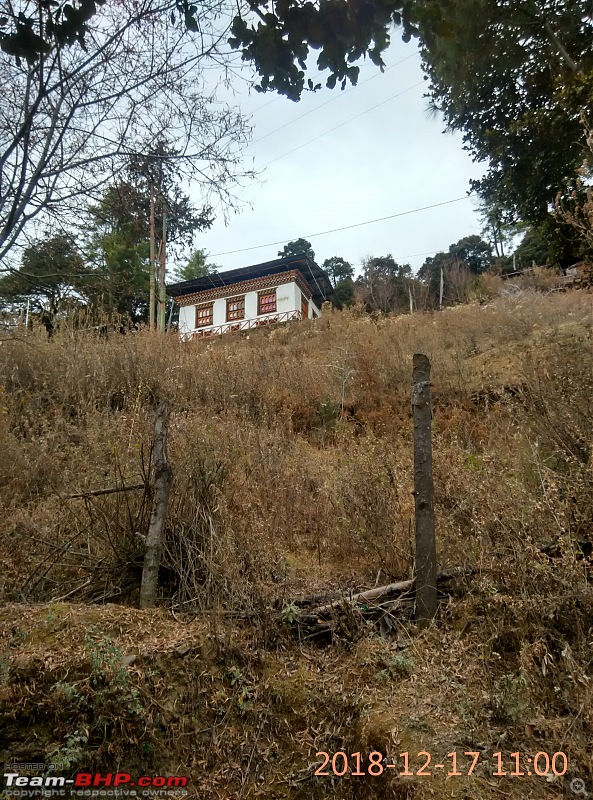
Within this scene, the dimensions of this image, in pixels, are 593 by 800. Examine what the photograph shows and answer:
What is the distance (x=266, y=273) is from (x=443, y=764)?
21680 mm

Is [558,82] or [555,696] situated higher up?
[558,82]

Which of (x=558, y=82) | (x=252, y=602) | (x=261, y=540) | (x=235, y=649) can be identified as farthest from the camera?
(x=558, y=82)

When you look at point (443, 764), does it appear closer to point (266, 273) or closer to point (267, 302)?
point (267, 302)

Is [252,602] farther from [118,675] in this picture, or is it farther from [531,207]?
[531,207]

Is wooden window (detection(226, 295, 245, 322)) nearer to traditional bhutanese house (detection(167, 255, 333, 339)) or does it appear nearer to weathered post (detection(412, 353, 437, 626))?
traditional bhutanese house (detection(167, 255, 333, 339))

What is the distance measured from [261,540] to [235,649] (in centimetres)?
73

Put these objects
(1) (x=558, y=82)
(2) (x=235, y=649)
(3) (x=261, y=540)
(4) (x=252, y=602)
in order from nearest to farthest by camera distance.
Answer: (2) (x=235, y=649)
(4) (x=252, y=602)
(3) (x=261, y=540)
(1) (x=558, y=82)

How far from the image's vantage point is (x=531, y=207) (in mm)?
8836

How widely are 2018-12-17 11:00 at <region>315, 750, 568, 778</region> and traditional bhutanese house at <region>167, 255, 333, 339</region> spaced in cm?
1825

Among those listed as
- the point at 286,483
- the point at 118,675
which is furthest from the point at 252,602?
the point at 286,483

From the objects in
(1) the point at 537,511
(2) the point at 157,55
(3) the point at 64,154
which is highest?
(2) the point at 157,55

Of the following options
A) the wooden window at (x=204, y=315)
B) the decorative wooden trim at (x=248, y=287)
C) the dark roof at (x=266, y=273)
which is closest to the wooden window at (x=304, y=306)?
the decorative wooden trim at (x=248, y=287)

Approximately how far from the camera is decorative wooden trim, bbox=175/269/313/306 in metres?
21.2

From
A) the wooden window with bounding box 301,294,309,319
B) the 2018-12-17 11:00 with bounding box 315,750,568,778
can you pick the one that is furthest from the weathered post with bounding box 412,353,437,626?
the wooden window with bounding box 301,294,309,319
